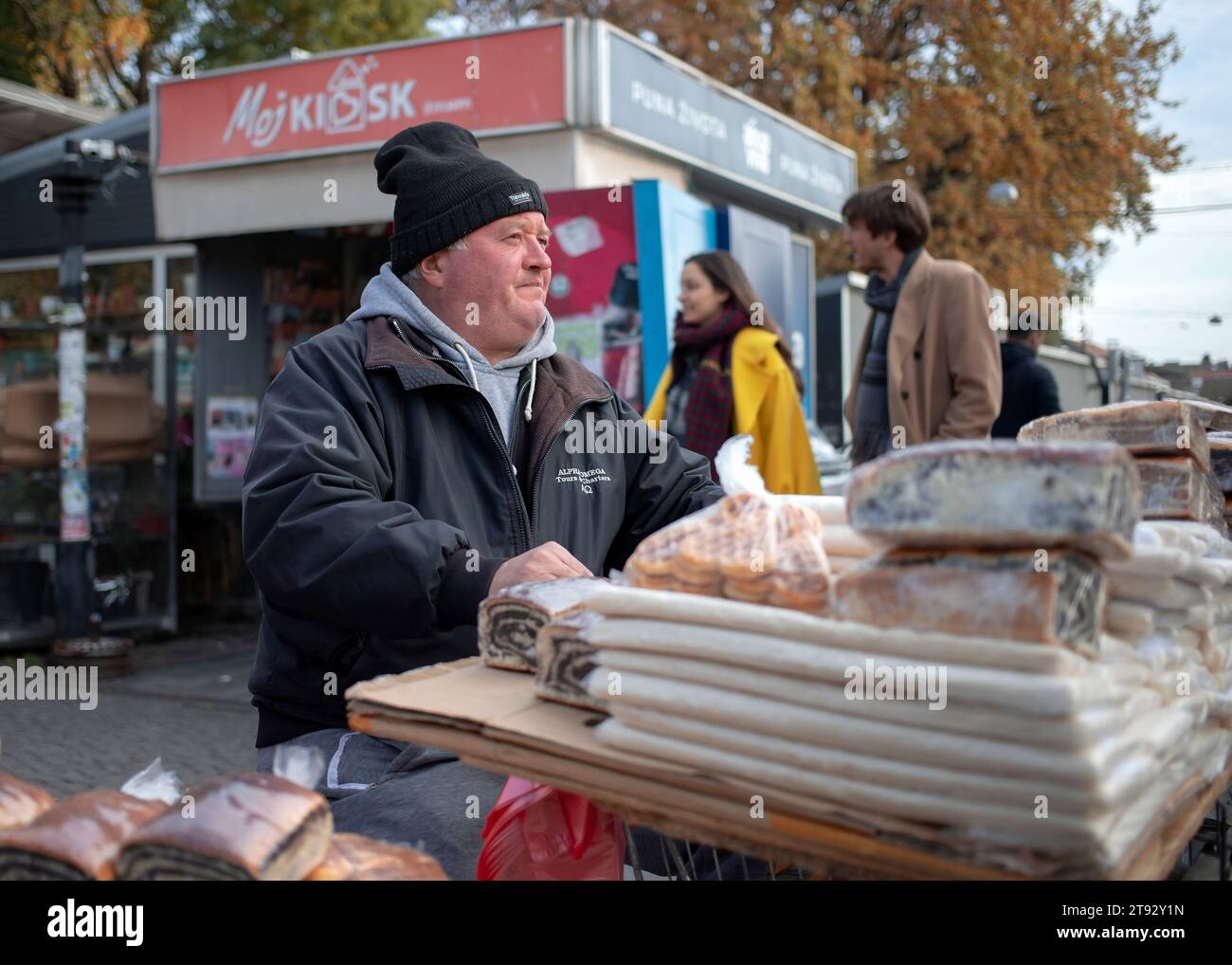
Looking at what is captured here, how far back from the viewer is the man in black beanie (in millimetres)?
1890

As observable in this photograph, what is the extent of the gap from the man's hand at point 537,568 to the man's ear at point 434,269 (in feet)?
3.43

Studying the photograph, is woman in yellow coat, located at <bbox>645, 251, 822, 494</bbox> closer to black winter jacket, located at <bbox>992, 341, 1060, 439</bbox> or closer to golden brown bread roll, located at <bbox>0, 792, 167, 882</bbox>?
black winter jacket, located at <bbox>992, 341, 1060, 439</bbox>

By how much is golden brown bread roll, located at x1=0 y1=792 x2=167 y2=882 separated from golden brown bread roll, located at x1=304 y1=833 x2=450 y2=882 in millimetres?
214

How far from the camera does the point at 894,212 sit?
4852 millimetres

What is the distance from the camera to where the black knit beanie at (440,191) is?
8.66ft

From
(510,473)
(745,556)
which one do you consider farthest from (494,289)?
(745,556)

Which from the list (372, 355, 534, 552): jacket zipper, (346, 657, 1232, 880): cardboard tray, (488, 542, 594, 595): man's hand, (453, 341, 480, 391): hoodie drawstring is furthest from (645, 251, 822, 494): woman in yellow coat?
(346, 657, 1232, 880): cardboard tray

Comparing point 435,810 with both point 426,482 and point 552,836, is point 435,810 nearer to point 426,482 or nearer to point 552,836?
point 552,836

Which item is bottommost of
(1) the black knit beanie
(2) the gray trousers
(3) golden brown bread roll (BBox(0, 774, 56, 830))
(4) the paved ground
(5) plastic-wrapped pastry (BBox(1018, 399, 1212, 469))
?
(4) the paved ground

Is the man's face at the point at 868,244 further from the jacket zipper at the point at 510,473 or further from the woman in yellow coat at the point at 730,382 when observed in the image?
the jacket zipper at the point at 510,473

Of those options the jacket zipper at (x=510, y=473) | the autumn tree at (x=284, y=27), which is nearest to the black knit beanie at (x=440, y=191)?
the jacket zipper at (x=510, y=473)

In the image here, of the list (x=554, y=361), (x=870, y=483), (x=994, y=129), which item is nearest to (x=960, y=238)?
(x=994, y=129)

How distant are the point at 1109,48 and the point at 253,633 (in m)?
16.9
